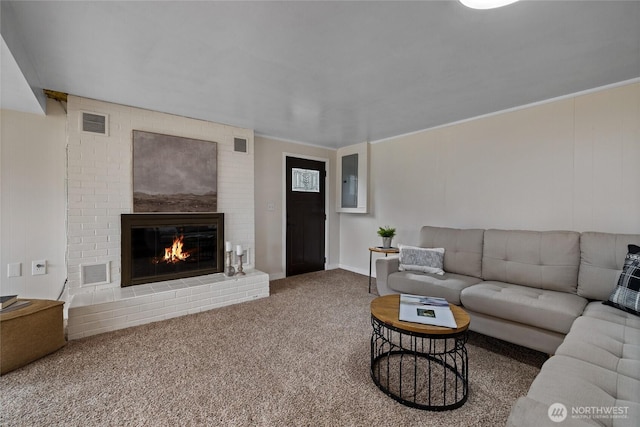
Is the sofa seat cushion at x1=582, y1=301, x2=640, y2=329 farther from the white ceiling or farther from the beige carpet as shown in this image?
the white ceiling

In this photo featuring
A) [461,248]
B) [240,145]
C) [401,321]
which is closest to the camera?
[401,321]

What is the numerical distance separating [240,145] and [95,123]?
157 centimetres

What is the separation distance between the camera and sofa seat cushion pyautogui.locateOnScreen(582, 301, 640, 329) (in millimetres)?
1700

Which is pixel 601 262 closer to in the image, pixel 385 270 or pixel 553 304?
pixel 553 304

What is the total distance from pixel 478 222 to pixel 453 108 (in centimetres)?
138

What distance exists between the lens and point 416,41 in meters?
1.78

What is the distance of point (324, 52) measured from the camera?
191 centimetres

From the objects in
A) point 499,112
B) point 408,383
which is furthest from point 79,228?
point 499,112

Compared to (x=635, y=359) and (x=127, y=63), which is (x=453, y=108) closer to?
(x=635, y=359)

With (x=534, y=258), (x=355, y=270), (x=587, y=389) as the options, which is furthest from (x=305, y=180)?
(x=587, y=389)

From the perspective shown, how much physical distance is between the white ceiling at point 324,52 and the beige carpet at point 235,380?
86.6 inches

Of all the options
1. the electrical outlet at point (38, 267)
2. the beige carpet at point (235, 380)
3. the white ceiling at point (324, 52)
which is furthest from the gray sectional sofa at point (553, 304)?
the electrical outlet at point (38, 267)

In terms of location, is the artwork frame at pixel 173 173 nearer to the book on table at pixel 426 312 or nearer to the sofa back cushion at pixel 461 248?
the book on table at pixel 426 312

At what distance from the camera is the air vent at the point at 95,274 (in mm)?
2783
